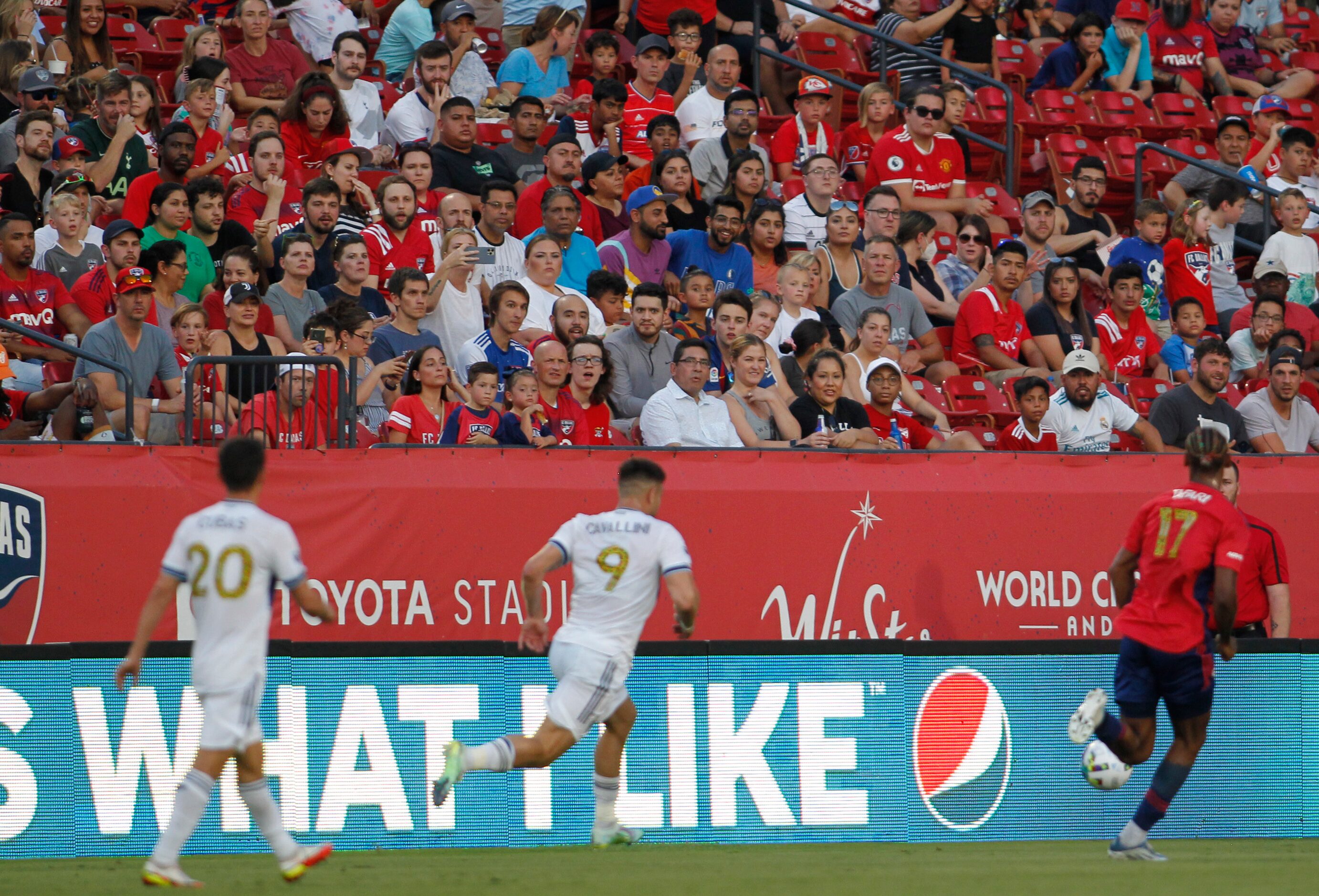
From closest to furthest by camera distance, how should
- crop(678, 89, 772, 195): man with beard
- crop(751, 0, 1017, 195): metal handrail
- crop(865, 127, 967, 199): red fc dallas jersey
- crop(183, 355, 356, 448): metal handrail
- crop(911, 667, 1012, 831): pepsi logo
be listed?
crop(911, 667, 1012, 831): pepsi logo, crop(183, 355, 356, 448): metal handrail, crop(678, 89, 772, 195): man with beard, crop(865, 127, 967, 199): red fc dallas jersey, crop(751, 0, 1017, 195): metal handrail

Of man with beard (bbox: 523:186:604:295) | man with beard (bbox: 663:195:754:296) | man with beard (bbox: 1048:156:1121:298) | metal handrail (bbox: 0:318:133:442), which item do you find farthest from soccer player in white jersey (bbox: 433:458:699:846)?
man with beard (bbox: 1048:156:1121:298)

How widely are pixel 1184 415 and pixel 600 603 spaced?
663cm

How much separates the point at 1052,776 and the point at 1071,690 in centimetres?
48

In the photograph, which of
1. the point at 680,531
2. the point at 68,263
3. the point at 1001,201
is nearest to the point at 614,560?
the point at 680,531

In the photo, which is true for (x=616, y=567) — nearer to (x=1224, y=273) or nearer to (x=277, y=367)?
(x=277, y=367)

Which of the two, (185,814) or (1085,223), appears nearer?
(185,814)

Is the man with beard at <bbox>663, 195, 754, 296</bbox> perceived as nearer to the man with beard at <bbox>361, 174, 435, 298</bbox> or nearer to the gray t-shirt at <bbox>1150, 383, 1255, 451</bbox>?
the man with beard at <bbox>361, 174, 435, 298</bbox>

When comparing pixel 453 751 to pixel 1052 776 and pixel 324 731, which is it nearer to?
pixel 324 731

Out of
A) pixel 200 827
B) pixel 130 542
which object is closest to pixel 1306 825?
pixel 200 827

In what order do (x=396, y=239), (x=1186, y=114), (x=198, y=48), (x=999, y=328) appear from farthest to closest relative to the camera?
1. (x=1186, y=114)
2. (x=198, y=48)
3. (x=999, y=328)
4. (x=396, y=239)

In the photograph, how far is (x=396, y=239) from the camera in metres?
13.4

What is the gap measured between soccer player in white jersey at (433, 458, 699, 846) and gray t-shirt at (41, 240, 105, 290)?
19.6 feet

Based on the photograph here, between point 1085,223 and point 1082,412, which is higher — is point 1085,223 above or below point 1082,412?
above

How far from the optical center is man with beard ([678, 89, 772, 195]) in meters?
15.6
